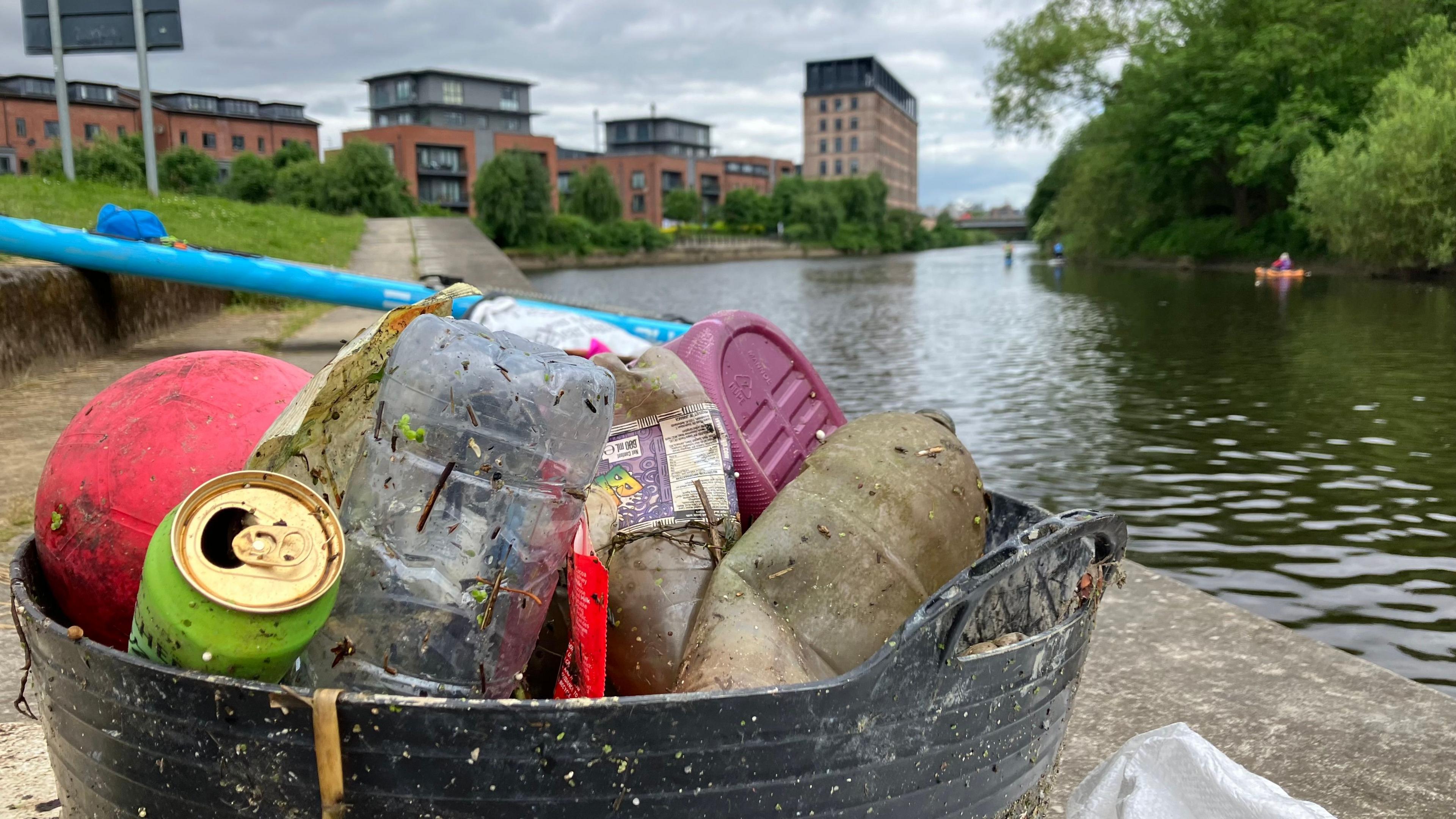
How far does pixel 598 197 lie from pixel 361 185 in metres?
31.2

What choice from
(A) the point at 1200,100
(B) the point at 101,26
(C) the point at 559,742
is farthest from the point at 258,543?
(A) the point at 1200,100

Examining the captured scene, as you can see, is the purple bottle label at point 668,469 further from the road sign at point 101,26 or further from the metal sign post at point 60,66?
the road sign at point 101,26

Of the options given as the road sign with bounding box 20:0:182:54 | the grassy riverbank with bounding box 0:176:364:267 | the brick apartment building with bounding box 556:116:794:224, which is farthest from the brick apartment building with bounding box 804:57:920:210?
the road sign with bounding box 20:0:182:54

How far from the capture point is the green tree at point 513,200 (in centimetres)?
7212

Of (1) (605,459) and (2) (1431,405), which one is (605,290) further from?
(1) (605,459)

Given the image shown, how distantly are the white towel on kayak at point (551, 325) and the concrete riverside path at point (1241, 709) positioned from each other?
241 centimetres

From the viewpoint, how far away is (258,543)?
118 centimetres

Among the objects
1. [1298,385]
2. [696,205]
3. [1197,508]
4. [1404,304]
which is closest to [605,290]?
[1404,304]

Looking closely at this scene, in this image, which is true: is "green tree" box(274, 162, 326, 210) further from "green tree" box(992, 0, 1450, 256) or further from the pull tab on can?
the pull tab on can

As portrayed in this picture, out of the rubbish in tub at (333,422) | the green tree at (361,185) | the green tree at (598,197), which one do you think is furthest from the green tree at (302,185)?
the rubbish in tub at (333,422)

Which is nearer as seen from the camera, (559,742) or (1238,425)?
(559,742)

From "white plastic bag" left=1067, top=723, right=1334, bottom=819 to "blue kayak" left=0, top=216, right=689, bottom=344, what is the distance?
5033 millimetres

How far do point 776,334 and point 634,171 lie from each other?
352ft

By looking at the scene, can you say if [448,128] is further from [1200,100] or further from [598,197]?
[1200,100]
